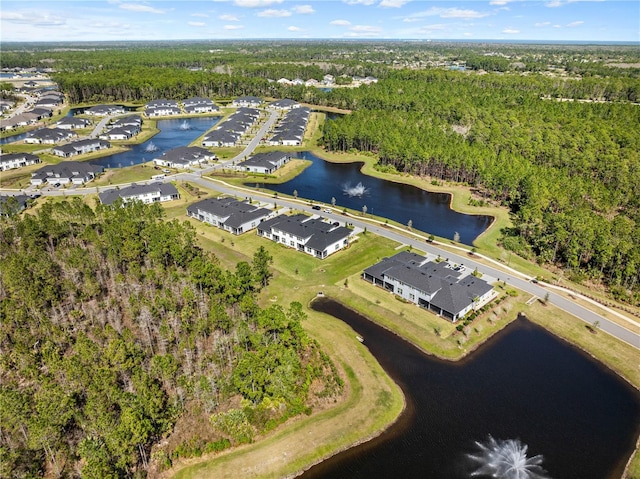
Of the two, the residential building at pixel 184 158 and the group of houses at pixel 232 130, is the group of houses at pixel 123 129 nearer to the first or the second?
the group of houses at pixel 232 130

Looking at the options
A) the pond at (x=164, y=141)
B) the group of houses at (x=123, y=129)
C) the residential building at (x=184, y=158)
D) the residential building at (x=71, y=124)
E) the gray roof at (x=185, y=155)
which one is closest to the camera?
the residential building at (x=184, y=158)

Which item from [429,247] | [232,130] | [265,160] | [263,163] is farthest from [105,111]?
[429,247]

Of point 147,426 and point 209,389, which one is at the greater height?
point 147,426

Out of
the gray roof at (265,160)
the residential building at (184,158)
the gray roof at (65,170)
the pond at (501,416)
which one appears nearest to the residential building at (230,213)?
the gray roof at (265,160)

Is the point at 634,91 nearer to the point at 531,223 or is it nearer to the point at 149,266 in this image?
the point at 531,223

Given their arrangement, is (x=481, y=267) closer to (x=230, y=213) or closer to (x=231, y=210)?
(x=230, y=213)

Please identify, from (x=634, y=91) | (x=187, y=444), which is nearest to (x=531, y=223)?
(x=187, y=444)
